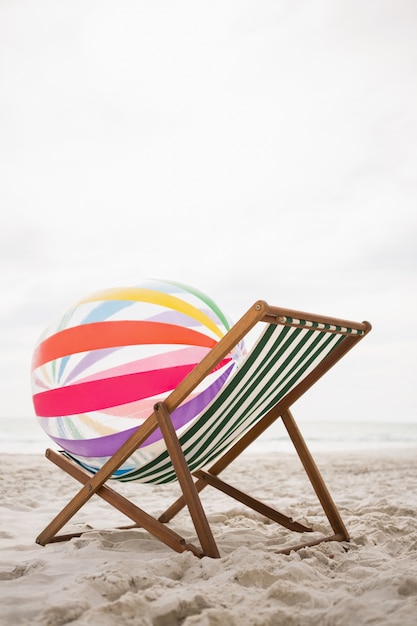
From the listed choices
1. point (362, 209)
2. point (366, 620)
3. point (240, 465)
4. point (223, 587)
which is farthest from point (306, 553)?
point (362, 209)

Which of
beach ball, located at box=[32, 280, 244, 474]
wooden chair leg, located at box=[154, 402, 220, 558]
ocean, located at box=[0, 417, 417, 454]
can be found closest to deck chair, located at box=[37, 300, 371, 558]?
wooden chair leg, located at box=[154, 402, 220, 558]

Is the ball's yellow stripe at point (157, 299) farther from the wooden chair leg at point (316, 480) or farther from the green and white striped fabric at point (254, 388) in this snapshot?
the wooden chair leg at point (316, 480)

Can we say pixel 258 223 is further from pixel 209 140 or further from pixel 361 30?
pixel 361 30

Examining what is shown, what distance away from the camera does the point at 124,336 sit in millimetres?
2438

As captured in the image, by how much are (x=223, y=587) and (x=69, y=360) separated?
3.63ft

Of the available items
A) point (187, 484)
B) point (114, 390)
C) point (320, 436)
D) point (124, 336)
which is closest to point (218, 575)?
point (187, 484)

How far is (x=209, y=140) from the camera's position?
1212 centimetres

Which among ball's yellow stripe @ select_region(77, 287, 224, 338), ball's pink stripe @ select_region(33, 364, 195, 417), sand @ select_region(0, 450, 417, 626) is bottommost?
sand @ select_region(0, 450, 417, 626)

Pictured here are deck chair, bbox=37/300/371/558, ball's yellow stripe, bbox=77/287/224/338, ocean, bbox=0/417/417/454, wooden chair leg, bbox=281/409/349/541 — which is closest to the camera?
deck chair, bbox=37/300/371/558

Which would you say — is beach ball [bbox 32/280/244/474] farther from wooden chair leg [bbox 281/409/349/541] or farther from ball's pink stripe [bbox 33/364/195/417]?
wooden chair leg [bbox 281/409/349/541]

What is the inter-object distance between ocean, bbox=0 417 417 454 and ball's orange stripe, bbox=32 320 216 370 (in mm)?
11047

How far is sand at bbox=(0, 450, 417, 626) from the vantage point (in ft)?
5.28

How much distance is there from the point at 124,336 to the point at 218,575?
0.96 metres

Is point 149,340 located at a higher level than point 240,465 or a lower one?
higher
